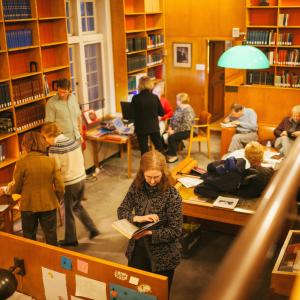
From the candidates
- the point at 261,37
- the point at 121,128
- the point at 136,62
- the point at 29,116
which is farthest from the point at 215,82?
the point at 29,116

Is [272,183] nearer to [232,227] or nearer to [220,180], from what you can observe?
[220,180]

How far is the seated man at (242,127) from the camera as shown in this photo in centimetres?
729

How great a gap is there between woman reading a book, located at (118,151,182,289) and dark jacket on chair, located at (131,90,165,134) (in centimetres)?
377

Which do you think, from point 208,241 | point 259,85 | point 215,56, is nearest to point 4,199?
point 208,241

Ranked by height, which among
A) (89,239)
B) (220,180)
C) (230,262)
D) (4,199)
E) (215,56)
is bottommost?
(89,239)

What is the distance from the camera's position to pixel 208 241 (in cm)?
517

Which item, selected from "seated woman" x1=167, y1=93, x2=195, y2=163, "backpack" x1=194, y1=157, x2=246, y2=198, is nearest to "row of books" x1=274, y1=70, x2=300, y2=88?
"seated woman" x1=167, y1=93, x2=195, y2=163

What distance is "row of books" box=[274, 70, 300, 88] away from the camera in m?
8.49

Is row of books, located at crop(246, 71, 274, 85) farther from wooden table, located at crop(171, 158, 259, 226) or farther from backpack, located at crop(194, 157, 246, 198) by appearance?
wooden table, located at crop(171, 158, 259, 226)

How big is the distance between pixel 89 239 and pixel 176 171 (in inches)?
51.8

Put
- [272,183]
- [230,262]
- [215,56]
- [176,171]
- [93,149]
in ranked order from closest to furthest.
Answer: [230,262]
[272,183]
[176,171]
[93,149]
[215,56]

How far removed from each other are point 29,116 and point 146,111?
174 cm

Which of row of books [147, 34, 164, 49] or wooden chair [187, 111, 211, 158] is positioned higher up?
row of books [147, 34, 164, 49]

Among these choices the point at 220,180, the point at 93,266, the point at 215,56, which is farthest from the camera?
the point at 215,56
